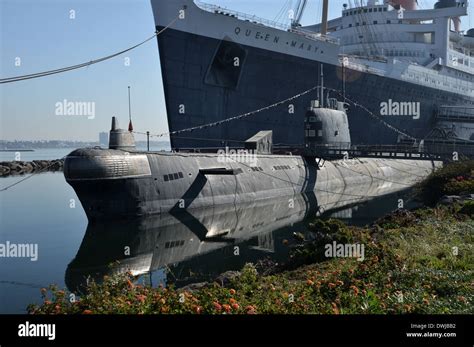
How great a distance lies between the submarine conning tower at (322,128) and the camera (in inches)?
1258

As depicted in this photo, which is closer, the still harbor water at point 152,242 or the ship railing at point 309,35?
the still harbor water at point 152,242

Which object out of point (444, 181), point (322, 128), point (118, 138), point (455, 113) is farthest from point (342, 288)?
point (455, 113)

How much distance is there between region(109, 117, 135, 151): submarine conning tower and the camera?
22.2 meters

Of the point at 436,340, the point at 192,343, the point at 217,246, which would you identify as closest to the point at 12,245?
the point at 217,246

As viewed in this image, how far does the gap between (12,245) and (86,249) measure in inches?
151

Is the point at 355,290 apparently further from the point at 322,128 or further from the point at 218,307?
the point at 322,128

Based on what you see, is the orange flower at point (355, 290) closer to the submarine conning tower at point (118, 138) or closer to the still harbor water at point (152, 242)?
the still harbor water at point (152, 242)

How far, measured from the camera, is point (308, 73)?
38781 mm

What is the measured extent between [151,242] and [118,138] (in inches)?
243

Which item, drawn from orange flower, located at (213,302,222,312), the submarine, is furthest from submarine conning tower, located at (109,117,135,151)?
orange flower, located at (213,302,222,312)

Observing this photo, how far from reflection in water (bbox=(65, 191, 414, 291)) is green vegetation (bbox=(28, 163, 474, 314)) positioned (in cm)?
330


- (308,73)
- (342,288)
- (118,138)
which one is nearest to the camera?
(342,288)

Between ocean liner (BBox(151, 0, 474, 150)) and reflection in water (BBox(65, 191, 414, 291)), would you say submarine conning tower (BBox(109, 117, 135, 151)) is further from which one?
ocean liner (BBox(151, 0, 474, 150))

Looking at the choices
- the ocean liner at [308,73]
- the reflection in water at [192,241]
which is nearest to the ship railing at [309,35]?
the ocean liner at [308,73]
